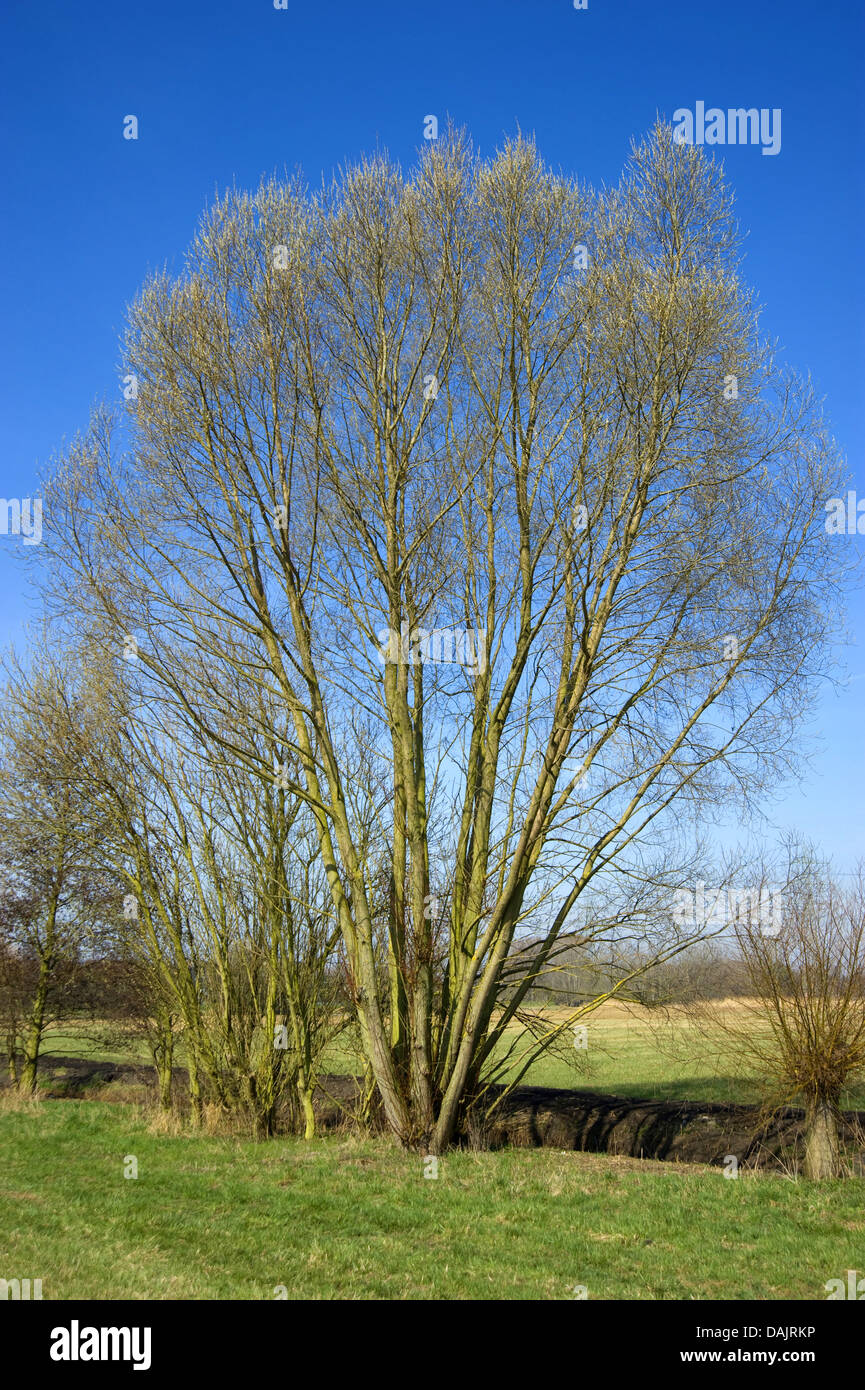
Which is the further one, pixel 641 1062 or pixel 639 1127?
pixel 641 1062

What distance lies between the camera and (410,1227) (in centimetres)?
732

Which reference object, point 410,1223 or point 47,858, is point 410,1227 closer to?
point 410,1223

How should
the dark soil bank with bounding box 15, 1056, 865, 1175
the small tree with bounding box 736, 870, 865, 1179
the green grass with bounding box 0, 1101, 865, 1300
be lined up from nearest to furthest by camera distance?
the green grass with bounding box 0, 1101, 865, 1300 < the small tree with bounding box 736, 870, 865, 1179 < the dark soil bank with bounding box 15, 1056, 865, 1175

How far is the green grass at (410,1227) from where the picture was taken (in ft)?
19.2

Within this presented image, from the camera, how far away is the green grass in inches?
231

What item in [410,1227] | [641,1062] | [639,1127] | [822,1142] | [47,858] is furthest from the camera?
[641,1062]

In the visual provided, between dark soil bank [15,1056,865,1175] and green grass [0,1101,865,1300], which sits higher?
green grass [0,1101,865,1300]

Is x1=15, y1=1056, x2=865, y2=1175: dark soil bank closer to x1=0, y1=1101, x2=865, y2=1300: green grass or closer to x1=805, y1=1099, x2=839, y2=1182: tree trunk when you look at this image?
x1=805, y1=1099, x2=839, y2=1182: tree trunk

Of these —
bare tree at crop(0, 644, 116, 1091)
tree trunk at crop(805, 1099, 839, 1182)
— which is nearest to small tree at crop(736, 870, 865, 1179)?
tree trunk at crop(805, 1099, 839, 1182)

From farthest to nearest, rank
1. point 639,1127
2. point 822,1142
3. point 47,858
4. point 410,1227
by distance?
point 47,858, point 639,1127, point 822,1142, point 410,1227

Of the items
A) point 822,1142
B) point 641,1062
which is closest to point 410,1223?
point 822,1142

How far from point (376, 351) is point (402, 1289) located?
927 cm
